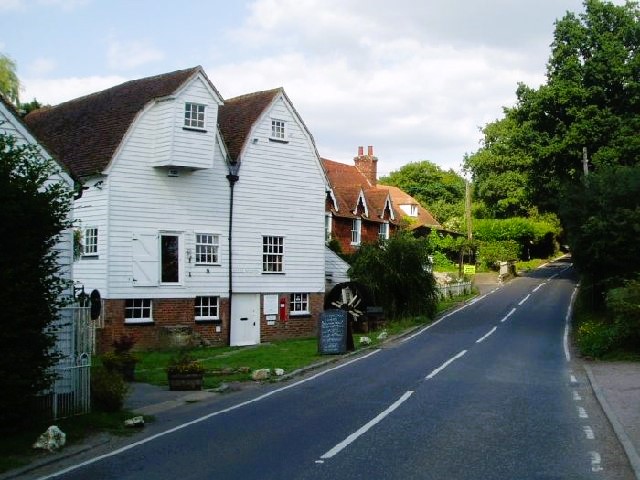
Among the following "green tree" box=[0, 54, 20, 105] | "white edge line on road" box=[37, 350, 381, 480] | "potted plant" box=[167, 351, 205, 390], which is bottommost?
"white edge line on road" box=[37, 350, 381, 480]

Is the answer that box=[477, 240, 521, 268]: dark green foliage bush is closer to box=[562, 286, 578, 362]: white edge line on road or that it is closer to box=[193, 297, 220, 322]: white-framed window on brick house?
box=[562, 286, 578, 362]: white edge line on road

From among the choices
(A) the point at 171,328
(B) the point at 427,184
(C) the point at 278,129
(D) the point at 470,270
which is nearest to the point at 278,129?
(C) the point at 278,129

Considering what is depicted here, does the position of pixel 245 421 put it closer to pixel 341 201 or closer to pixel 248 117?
pixel 248 117

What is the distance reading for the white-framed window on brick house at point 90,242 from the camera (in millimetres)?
28969

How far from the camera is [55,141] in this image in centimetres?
3269

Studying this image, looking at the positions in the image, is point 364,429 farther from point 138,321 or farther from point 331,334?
point 138,321

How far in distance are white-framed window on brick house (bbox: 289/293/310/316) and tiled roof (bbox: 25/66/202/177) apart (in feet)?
35.1

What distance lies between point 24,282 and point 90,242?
17687 millimetres

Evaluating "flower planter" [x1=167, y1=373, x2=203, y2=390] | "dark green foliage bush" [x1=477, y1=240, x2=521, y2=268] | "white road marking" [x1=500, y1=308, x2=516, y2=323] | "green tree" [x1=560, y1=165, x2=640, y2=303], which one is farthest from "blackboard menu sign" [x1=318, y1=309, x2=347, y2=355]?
"dark green foliage bush" [x1=477, y1=240, x2=521, y2=268]

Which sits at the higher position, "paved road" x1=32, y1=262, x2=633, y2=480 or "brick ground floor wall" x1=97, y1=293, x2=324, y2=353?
"brick ground floor wall" x1=97, y1=293, x2=324, y2=353

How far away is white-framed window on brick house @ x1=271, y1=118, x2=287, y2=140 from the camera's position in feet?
112

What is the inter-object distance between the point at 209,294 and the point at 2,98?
55.0 feet

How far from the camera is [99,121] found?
31.6 m

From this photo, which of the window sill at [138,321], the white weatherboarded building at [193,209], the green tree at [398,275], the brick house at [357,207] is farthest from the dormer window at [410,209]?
the window sill at [138,321]
